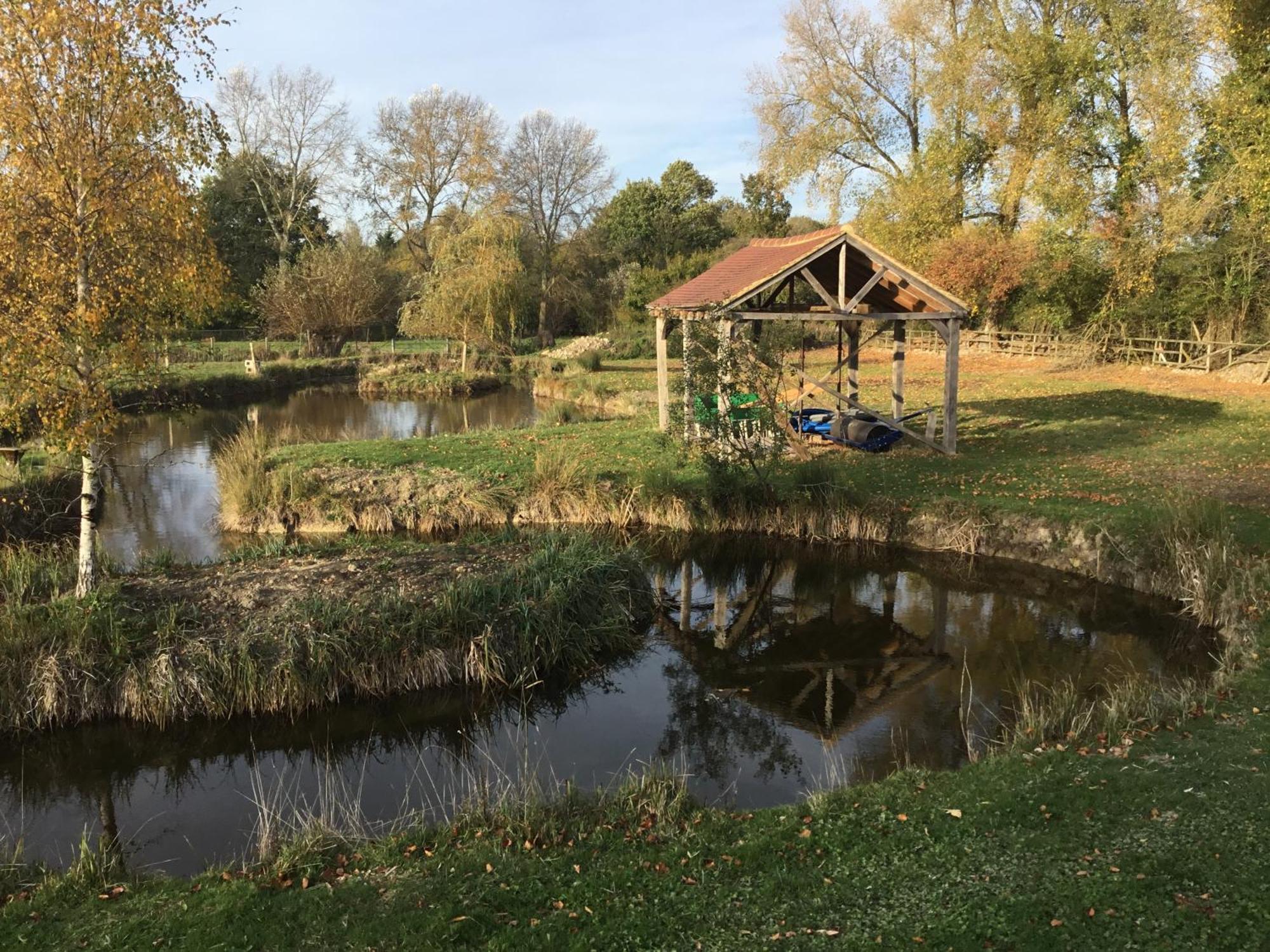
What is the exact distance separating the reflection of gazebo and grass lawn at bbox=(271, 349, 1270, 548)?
366 cm

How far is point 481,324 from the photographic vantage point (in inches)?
1581

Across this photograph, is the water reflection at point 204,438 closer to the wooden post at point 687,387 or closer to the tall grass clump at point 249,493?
the tall grass clump at point 249,493

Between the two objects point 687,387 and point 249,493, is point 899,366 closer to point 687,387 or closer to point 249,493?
point 687,387

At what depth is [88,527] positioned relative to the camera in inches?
375

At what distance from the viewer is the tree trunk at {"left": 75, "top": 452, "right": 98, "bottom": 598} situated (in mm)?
9336

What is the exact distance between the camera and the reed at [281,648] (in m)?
8.50

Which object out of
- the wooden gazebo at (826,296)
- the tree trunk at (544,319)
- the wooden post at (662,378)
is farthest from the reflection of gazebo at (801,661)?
the tree trunk at (544,319)

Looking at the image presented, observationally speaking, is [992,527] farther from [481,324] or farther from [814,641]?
[481,324]

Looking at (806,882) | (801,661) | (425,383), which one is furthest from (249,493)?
(425,383)

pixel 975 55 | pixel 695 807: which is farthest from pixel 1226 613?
pixel 975 55

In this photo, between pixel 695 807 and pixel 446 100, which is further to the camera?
pixel 446 100

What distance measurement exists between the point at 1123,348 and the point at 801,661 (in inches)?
1237

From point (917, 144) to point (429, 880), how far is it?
4116cm

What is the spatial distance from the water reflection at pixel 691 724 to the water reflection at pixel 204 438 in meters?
3.28
